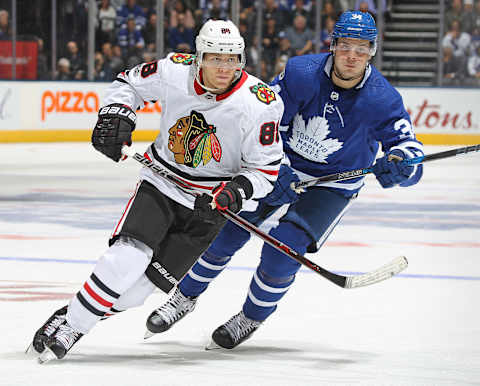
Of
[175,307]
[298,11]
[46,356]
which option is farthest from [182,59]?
[298,11]

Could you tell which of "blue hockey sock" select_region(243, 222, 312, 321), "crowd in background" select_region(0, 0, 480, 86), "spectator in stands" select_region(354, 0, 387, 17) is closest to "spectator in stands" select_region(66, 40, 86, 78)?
"crowd in background" select_region(0, 0, 480, 86)

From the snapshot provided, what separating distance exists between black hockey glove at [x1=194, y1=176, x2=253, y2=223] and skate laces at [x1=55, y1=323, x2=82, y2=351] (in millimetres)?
504

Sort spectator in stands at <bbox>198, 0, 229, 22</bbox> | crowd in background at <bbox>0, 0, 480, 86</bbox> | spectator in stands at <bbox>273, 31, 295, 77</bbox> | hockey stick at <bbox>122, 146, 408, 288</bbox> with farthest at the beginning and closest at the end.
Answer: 1. spectator in stands at <bbox>273, 31, 295, 77</bbox>
2. spectator in stands at <bbox>198, 0, 229, 22</bbox>
3. crowd in background at <bbox>0, 0, 480, 86</bbox>
4. hockey stick at <bbox>122, 146, 408, 288</bbox>

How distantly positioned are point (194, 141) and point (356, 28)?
752 millimetres

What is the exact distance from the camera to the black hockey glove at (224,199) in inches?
128

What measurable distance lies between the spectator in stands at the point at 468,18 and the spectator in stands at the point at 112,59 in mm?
4669

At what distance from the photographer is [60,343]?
3174 mm

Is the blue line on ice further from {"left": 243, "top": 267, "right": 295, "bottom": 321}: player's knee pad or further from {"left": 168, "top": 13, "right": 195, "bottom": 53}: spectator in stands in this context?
{"left": 168, "top": 13, "right": 195, "bottom": 53}: spectator in stands

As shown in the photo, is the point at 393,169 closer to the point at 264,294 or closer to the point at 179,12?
the point at 264,294

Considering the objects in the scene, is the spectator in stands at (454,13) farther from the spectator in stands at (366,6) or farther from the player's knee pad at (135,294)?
the player's knee pad at (135,294)

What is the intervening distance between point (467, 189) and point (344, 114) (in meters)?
5.89

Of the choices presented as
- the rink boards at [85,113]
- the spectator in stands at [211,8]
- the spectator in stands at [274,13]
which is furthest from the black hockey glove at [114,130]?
the spectator in stands at [274,13]

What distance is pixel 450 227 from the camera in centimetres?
693

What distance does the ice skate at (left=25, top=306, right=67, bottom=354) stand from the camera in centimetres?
321
